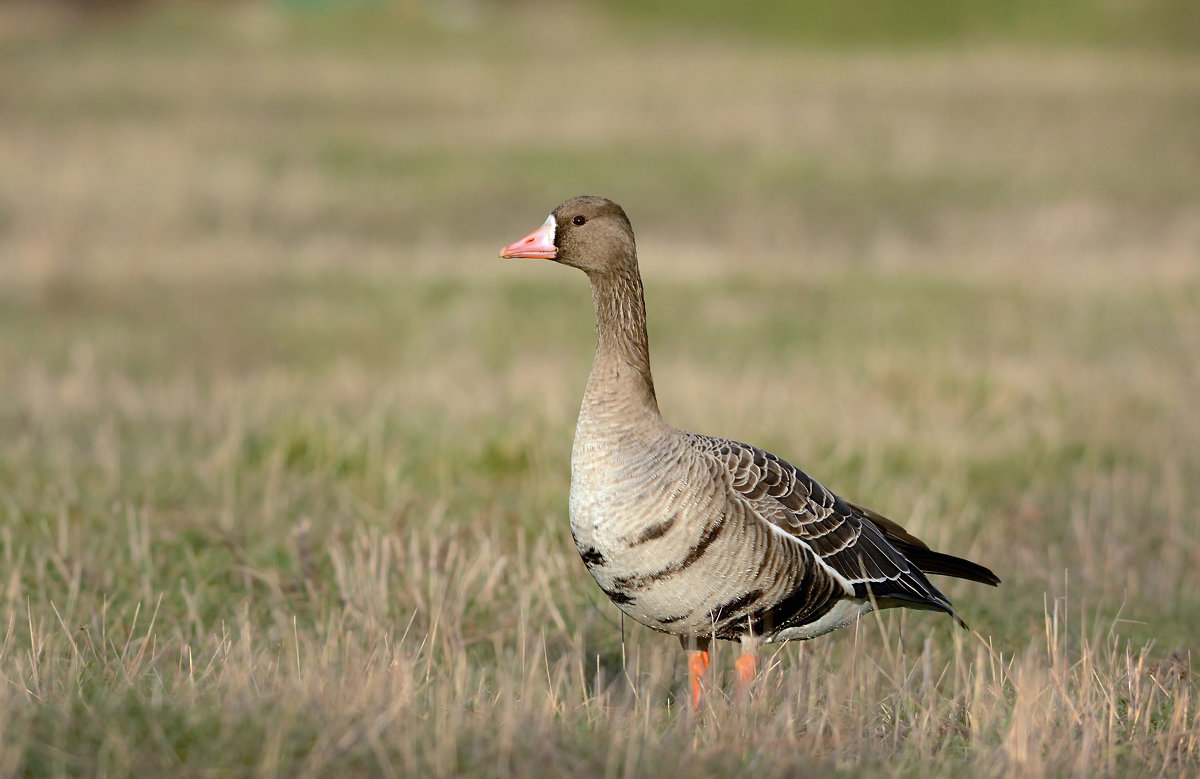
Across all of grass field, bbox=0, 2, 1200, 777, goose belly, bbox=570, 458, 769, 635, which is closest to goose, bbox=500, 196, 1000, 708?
goose belly, bbox=570, 458, 769, 635

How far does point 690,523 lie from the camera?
15.5 ft

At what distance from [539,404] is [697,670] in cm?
589

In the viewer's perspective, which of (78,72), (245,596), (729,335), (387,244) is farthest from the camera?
(78,72)

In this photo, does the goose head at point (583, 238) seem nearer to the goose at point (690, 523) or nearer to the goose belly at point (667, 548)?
the goose at point (690, 523)

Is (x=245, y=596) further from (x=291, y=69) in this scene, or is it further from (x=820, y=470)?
(x=291, y=69)

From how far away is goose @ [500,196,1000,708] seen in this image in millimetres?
4746

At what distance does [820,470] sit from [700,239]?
1440 cm

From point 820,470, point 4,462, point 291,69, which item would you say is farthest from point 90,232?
point 291,69

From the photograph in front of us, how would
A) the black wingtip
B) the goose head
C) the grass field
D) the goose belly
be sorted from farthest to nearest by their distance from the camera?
the black wingtip → the goose head → the goose belly → the grass field

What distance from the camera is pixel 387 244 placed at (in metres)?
21.9

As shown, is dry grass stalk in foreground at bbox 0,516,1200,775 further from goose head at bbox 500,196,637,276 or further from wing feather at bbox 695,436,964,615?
goose head at bbox 500,196,637,276

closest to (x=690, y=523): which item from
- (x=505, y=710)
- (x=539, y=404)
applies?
(x=505, y=710)

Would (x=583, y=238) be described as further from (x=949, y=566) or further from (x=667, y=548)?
(x=949, y=566)

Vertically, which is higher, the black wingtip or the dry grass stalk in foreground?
the black wingtip
